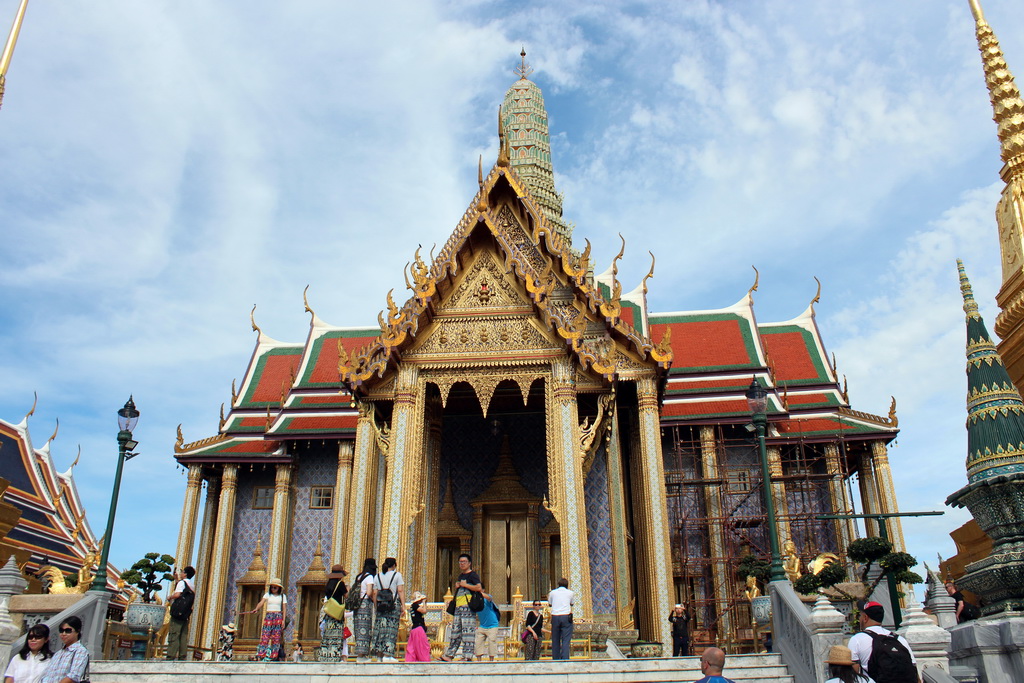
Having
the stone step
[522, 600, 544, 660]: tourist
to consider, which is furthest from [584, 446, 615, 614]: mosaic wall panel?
the stone step

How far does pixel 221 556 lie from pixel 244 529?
2.92ft

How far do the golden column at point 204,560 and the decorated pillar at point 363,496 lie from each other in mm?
6171

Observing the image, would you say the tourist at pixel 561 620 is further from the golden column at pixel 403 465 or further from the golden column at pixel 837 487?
the golden column at pixel 837 487

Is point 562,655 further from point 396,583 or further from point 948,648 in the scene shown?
point 948,648

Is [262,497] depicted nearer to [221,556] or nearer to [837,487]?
[221,556]

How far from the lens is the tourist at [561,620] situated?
9483 mm

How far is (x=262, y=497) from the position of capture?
19.8 metres

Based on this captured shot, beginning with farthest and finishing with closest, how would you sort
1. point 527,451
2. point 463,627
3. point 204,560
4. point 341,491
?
point 204,560 → point 341,491 → point 527,451 → point 463,627

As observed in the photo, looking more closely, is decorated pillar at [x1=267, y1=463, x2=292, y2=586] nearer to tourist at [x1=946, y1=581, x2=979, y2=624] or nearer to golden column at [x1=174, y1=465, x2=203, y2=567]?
golden column at [x1=174, y1=465, x2=203, y2=567]

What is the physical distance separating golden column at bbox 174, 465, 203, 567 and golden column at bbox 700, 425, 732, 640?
1161 cm

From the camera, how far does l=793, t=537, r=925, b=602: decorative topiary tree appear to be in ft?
32.3

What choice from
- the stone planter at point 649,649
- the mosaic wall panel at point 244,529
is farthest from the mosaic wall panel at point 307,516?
the stone planter at point 649,649

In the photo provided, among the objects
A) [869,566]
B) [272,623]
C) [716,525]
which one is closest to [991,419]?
[869,566]

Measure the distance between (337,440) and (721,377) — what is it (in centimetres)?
947
